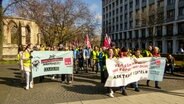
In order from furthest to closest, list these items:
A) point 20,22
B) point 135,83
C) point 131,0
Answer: point 131,0 < point 20,22 < point 135,83

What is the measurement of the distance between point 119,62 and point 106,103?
6.83 ft

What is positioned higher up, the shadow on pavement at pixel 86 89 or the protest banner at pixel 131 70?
the protest banner at pixel 131 70

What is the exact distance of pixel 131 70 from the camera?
1232 centimetres

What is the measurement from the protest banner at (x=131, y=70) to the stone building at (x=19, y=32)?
106 feet

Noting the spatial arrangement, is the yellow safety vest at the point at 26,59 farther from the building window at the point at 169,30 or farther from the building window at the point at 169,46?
the building window at the point at 169,46

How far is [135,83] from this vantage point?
12742mm

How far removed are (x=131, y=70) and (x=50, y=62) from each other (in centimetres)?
406

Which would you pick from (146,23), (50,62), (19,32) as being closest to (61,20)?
(19,32)

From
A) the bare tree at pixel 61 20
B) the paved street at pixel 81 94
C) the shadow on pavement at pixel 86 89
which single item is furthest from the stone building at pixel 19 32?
the shadow on pavement at pixel 86 89

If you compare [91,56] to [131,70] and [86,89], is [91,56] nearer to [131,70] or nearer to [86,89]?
[86,89]

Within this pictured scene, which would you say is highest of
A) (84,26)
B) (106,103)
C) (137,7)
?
(137,7)

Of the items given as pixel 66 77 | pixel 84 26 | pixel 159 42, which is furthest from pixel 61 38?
pixel 66 77

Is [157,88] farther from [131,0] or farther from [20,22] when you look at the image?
[131,0]

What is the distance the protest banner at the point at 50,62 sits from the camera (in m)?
14.0
